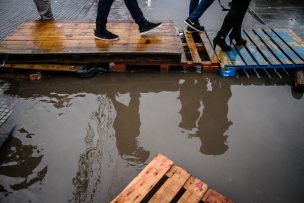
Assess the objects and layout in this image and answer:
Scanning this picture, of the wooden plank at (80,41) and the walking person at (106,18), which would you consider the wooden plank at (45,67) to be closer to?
the wooden plank at (80,41)

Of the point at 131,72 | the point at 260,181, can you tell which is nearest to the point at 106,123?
the point at 131,72

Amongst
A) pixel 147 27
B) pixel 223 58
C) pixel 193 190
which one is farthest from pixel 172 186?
pixel 147 27

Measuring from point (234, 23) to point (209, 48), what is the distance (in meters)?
0.64

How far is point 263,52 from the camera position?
5.21 metres

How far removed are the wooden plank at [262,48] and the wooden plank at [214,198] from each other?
113 inches

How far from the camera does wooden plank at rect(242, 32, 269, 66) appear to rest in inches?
193

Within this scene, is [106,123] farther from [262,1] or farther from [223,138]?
[262,1]

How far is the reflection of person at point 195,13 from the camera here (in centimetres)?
548

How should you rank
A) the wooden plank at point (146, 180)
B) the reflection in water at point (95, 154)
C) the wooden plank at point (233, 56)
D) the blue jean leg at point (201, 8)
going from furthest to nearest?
the blue jean leg at point (201, 8), the wooden plank at point (233, 56), the reflection in water at point (95, 154), the wooden plank at point (146, 180)

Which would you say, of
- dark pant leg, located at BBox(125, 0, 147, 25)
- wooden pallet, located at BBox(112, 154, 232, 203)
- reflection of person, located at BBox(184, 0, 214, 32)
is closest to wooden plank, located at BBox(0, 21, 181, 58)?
dark pant leg, located at BBox(125, 0, 147, 25)

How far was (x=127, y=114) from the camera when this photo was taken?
4188mm

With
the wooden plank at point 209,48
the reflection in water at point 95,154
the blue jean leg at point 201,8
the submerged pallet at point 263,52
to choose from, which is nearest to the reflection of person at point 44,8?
the reflection in water at point 95,154

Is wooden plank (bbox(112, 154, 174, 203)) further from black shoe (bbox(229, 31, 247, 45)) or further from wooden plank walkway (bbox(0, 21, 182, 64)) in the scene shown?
black shoe (bbox(229, 31, 247, 45))

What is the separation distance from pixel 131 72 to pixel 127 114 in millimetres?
1139
